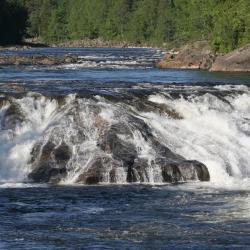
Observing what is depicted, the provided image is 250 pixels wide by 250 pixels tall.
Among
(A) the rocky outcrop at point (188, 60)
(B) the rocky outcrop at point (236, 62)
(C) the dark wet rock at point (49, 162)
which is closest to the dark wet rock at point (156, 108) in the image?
(C) the dark wet rock at point (49, 162)

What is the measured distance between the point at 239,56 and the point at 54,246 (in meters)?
50.2

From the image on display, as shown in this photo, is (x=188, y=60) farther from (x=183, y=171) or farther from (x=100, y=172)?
(x=100, y=172)

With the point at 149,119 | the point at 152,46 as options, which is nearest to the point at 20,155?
the point at 149,119

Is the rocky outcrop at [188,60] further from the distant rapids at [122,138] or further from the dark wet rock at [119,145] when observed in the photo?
the dark wet rock at [119,145]

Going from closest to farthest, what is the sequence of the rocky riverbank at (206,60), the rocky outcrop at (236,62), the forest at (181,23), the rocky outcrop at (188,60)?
the rocky outcrop at (236,62), the rocky riverbank at (206,60), the rocky outcrop at (188,60), the forest at (181,23)

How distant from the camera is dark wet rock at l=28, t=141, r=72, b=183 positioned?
28672 mm

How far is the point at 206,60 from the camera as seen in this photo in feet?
244

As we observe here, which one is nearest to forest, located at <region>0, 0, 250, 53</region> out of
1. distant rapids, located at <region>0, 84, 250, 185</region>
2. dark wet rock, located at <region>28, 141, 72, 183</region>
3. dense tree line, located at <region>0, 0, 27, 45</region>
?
dense tree line, located at <region>0, 0, 27, 45</region>

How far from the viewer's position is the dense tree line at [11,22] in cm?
13238

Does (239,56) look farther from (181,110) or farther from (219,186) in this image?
(219,186)

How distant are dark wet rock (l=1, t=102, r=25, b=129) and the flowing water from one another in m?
0.04

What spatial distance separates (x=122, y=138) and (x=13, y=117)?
185 inches

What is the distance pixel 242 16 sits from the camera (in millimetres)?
80250

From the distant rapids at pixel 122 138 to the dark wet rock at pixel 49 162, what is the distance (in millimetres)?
33
